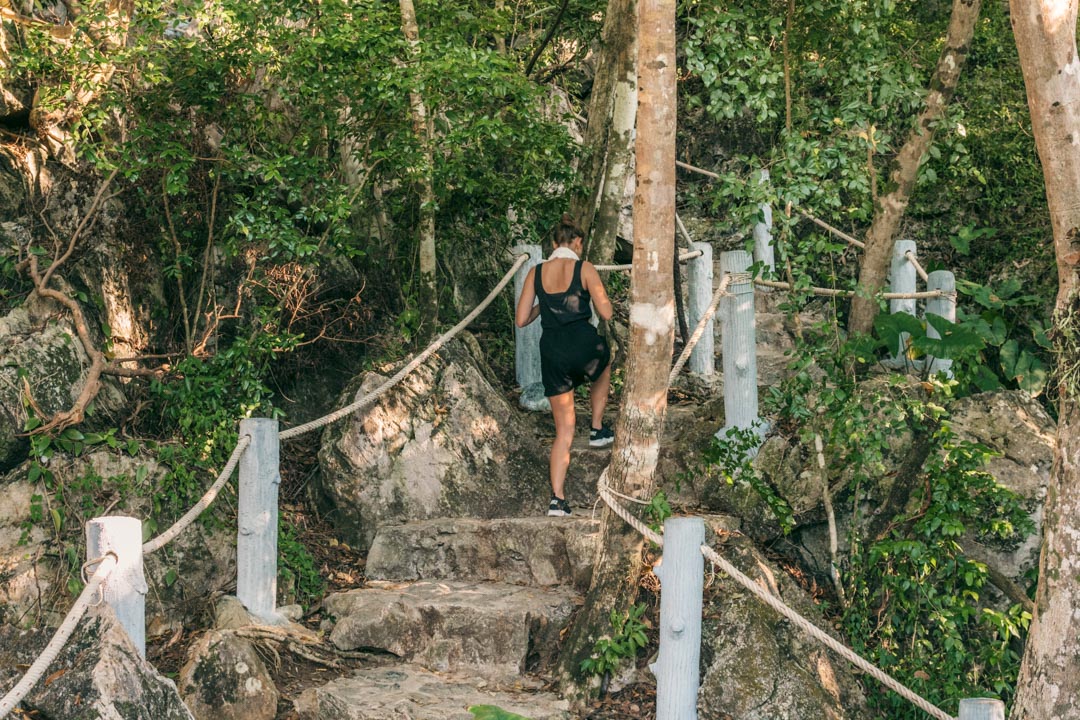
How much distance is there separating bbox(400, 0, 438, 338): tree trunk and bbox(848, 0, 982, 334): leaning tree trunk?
302 centimetres

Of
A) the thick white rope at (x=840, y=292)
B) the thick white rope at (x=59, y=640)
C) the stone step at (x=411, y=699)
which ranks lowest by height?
the stone step at (x=411, y=699)

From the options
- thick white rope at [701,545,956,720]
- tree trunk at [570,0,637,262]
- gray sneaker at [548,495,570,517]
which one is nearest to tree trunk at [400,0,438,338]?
tree trunk at [570,0,637,262]

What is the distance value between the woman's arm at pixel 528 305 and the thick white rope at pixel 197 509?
220 cm

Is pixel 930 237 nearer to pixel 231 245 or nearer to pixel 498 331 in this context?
pixel 498 331

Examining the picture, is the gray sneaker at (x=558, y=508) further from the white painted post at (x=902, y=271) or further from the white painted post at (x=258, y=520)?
the white painted post at (x=902, y=271)

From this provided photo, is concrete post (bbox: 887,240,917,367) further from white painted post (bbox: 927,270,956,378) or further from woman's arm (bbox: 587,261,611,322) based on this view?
woman's arm (bbox: 587,261,611,322)

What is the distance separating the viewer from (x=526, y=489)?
7.71m

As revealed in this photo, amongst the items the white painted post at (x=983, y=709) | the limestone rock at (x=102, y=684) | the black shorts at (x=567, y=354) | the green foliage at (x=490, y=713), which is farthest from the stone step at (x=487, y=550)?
the green foliage at (x=490, y=713)

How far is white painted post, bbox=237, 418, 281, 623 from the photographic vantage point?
622 cm

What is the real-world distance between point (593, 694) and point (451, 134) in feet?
12.5

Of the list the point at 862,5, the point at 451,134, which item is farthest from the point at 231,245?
the point at 862,5

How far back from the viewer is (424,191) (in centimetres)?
822

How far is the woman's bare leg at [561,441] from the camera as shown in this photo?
7.11 m

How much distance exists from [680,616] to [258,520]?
2.45 meters
